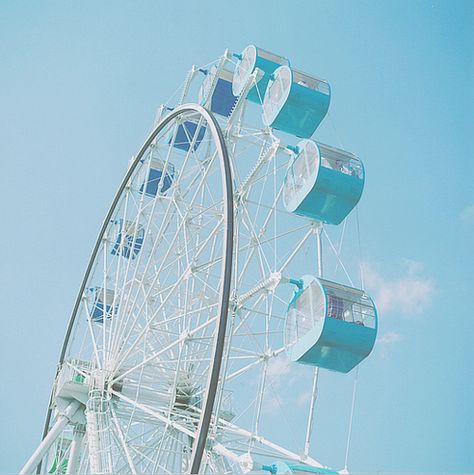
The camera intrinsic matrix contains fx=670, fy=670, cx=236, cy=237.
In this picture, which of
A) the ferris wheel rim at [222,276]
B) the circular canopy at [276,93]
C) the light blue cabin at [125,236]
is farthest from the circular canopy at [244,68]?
the light blue cabin at [125,236]

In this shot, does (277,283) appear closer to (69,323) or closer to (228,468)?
(228,468)

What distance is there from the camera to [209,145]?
1487cm

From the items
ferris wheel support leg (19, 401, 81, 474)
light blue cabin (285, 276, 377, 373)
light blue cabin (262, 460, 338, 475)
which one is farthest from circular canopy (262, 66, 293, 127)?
ferris wheel support leg (19, 401, 81, 474)

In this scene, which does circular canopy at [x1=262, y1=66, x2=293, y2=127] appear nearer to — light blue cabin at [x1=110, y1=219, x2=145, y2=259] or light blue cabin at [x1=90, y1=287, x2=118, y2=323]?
light blue cabin at [x1=110, y1=219, x2=145, y2=259]

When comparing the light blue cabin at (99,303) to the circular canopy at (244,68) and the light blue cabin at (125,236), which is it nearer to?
the light blue cabin at (125,236)

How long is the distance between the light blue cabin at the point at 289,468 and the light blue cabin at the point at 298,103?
242 inches

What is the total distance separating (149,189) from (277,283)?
7.45 meters

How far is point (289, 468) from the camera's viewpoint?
7680 millimetres

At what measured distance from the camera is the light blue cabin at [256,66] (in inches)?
519

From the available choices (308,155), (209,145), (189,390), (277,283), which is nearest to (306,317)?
(277,283)

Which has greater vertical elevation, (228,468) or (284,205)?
(284,205)

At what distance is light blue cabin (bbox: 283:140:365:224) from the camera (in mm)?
10859

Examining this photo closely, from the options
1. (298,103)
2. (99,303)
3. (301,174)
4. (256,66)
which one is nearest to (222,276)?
(301,174)

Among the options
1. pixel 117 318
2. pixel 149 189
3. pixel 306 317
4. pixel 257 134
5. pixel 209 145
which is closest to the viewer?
pixel 306 317
